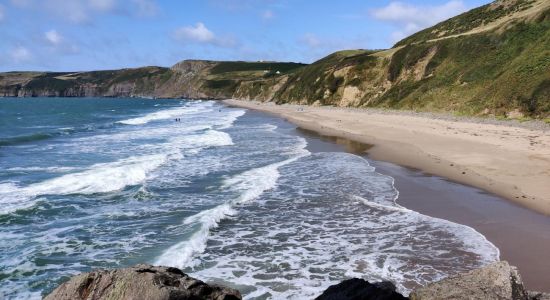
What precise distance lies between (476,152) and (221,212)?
49.3ft

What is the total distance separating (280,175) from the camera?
20312 millimetres

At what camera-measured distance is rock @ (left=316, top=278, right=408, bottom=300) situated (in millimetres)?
5309

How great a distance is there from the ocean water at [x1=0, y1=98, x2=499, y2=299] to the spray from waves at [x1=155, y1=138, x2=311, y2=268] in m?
0.04

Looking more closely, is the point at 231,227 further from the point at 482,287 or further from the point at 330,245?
the point at 482,287

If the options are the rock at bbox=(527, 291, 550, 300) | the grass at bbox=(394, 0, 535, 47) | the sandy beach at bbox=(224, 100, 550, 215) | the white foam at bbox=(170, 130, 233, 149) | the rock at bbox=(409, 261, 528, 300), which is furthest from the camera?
the grass at bbox=(394, 0, 535, 47)

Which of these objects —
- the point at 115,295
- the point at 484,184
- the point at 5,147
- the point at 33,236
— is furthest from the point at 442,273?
the point at 5,147

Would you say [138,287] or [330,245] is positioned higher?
[138,287]

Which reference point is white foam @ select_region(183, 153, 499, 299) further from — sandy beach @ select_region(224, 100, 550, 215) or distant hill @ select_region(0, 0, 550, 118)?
distant hill @ select_region(0, 0, 550, 118)

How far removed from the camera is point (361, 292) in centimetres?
540

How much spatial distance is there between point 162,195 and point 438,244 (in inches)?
400

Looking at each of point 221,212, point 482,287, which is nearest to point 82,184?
point 221,212

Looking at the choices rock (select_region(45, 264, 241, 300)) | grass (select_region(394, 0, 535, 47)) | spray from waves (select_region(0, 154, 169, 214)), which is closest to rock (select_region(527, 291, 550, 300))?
rock (select_region(45, 264, 241, 300))

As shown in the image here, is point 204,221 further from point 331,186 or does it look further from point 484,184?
point 484,184

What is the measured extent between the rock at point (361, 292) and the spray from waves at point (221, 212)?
191 inches
